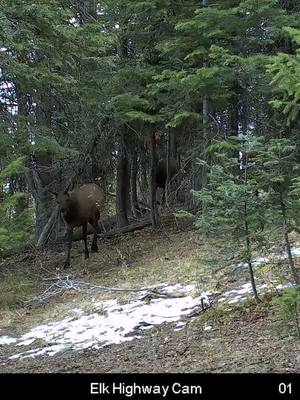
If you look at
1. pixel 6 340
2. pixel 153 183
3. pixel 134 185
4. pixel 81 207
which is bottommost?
pixel 6 340

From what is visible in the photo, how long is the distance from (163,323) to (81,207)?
7.12 m

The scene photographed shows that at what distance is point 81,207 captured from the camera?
14.8 metres

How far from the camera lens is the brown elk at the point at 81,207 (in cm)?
1417

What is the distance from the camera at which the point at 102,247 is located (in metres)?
15.7

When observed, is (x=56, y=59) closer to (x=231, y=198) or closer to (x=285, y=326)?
(x=231, y=198)

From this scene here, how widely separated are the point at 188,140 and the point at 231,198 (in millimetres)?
8154

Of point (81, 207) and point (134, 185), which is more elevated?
point (134, 185)

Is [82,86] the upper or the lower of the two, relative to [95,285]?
upper

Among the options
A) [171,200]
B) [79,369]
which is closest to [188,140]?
[171,200]

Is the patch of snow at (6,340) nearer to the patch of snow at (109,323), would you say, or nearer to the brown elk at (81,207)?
the patch of snow at (109,323)
